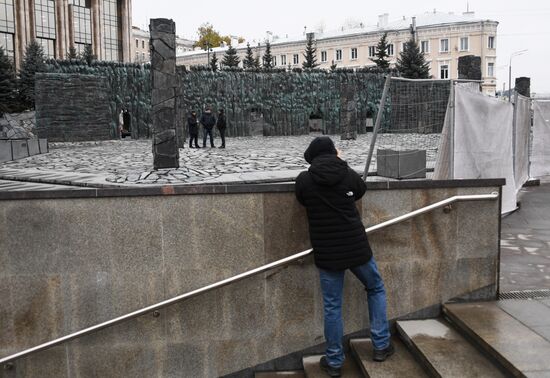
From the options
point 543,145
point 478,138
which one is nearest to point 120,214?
point 478,138

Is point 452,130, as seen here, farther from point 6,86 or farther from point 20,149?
point 6,86

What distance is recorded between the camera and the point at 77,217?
19.7 feet

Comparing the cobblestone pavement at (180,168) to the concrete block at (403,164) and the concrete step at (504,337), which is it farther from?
the concrete step at (504,337)

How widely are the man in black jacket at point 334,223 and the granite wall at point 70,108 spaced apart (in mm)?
29682

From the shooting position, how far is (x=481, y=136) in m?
8.48

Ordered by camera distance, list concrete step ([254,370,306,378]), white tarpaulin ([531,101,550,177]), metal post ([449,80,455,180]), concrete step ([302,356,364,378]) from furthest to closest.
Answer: white tarpaulin ([531,101,550,177]) → metal post ([449,80,455,180]) → concrete step ([254,370,306,378]) → concrete step ([302,356,364,378])

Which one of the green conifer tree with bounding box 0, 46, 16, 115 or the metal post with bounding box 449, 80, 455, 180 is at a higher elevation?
the green conifer tree with bounding box 0, 46, 16, 115

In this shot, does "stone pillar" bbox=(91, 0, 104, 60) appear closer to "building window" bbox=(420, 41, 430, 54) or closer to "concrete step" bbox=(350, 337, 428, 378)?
"building window" bbox=(420, 41, 430, 54)

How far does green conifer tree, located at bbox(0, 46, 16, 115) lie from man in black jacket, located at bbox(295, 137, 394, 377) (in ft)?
161

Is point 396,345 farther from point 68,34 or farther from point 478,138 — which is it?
point 68,34

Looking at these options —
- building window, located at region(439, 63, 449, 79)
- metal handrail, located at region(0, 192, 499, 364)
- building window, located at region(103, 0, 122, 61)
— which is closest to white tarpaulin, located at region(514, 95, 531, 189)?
metal handrail, located at region(0, 192, 499, 364)

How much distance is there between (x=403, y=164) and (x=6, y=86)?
4686cm

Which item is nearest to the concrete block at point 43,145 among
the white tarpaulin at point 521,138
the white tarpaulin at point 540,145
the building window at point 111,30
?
the white tarpaulin at point 540,145

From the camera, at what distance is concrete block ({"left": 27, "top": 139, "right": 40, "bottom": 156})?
76.4 feet
